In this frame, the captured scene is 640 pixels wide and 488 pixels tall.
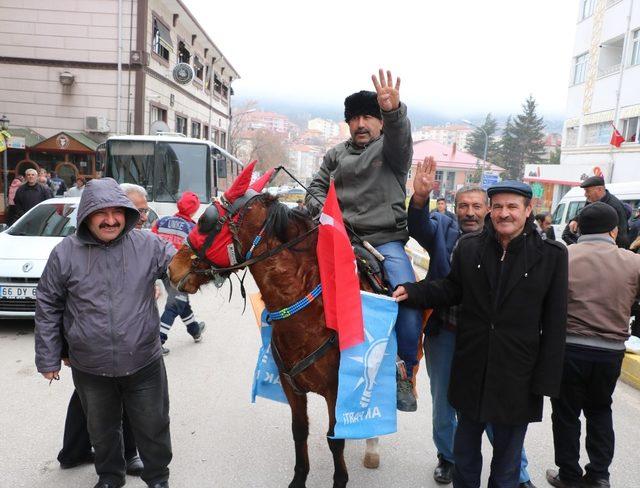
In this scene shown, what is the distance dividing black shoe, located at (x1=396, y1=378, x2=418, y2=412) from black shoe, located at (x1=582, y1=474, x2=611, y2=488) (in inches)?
56.4

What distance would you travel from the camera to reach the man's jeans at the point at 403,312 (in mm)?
3027

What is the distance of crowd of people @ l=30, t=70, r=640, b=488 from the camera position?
8.49 ft

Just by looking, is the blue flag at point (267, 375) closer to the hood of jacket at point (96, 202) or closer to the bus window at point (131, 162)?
the hood of jacket at point (96, 202)

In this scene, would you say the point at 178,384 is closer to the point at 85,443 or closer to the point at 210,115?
the point at 85,443

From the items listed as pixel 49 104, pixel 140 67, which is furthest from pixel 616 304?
pixel 49 104

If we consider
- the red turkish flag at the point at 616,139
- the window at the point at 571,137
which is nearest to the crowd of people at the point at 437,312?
the red turkish flag at the point at 616,139

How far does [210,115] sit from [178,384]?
92.7 ft

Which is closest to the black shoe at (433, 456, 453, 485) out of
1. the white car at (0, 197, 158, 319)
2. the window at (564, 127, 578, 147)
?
the white car at (0, 197, 158, 319)

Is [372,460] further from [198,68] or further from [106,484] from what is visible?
[198,68]

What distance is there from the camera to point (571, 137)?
Result: 2825 cm

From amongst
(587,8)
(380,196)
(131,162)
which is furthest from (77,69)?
(587,8)

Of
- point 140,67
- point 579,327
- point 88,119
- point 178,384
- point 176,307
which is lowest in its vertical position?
point 178,384

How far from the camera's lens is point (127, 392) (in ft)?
9.73

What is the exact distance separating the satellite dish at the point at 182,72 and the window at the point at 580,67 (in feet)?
70.7
